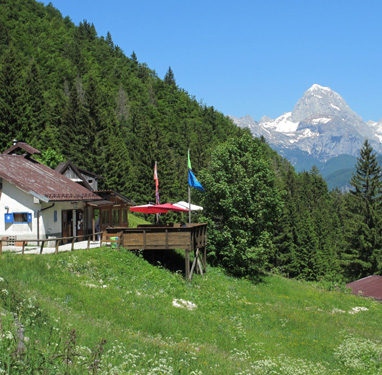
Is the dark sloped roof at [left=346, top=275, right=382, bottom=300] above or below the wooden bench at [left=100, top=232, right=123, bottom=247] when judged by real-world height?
below

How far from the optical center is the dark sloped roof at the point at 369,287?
117ft

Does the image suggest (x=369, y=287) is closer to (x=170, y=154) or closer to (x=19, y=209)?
(x=19, y=209)

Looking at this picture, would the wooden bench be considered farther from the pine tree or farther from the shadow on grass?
the pine tree

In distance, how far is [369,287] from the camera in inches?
1515

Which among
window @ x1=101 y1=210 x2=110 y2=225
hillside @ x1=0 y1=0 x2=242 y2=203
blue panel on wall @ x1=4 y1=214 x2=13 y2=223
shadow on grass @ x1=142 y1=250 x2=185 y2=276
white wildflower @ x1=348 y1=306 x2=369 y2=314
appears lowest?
white wildflower @ x1=348 y1=306 x2=369 y2=314

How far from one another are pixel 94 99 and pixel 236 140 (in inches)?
1271

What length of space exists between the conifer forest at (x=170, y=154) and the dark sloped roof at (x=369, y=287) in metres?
7.74

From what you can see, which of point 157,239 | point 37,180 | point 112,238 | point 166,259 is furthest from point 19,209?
point 166,259

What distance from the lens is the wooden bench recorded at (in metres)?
27.0

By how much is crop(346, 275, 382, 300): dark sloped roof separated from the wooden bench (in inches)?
802

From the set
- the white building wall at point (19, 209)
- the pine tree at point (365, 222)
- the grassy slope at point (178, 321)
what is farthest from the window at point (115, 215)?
the pine tree at point (365, 222)

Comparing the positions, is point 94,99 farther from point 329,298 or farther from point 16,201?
point 329,298

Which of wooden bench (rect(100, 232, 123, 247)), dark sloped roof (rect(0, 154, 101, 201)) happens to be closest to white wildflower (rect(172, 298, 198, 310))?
wooden bench (rect(100, 232, 123, 247))

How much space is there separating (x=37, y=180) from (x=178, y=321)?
16.6 meters
